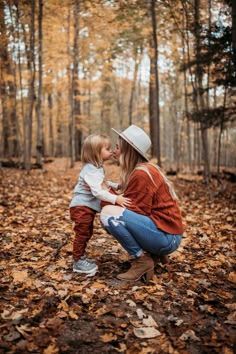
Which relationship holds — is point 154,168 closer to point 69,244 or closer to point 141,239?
point 141,239

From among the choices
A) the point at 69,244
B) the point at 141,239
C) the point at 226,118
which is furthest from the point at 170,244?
the point at 226,118

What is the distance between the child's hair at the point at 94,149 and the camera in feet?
12.7

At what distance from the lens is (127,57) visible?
73.7 ft

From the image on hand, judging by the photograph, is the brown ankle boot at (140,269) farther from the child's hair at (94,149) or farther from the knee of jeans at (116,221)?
the child's hair at (94,149)

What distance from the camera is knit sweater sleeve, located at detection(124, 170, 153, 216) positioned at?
3.61 m

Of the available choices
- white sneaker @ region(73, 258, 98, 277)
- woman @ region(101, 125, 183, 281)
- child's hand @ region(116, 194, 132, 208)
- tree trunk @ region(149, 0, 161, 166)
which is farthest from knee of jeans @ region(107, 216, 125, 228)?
tree trunk @ region(149, 0, 161, 166)

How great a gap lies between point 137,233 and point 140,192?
42cm

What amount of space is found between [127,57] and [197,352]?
71.3 feet

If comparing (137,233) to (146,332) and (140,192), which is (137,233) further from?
(146,332)

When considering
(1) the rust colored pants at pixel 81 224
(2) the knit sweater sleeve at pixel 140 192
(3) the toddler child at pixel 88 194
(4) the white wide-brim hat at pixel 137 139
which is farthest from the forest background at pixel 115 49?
(1) the rust colored pants at pixel 81 224

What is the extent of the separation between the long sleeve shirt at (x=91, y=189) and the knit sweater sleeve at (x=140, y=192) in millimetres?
229

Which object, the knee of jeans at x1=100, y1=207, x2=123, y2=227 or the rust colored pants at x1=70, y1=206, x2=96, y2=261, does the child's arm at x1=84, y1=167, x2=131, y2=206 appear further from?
the rust colored pants at x1=70, y1=206, x2=96, y2=261

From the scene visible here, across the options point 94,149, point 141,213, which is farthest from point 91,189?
point 141,213

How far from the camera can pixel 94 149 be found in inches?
152
